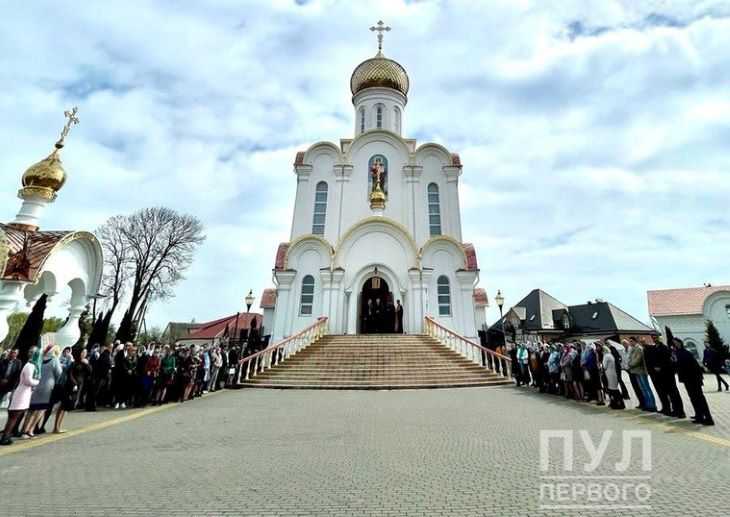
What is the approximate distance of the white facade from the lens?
63.4ft

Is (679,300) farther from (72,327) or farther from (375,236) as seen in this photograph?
(72,327)

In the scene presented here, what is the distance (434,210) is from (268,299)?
12403 mm

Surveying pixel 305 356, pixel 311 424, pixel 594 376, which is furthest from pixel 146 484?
pixel 305 356

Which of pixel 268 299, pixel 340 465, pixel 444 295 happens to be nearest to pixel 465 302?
pixel 444 295

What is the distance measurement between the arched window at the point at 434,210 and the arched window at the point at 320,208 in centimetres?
673

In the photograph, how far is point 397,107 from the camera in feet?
90.5

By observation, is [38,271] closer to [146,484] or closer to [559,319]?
[146,484]

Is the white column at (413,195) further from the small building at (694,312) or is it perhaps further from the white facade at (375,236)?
the small building at (694,312)

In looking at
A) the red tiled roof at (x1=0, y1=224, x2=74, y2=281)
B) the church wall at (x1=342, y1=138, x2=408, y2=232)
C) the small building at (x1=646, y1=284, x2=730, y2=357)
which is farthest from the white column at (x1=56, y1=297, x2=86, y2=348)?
the small building at (x1=646, y1=284, x2=730, y2=357)

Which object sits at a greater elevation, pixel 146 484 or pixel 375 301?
pixel 375 301

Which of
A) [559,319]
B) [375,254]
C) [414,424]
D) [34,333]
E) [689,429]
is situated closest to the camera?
[689,429]

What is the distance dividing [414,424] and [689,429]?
4.53 m

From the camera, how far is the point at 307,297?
66.0 ft

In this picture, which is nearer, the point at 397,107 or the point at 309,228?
the point at 309,228
